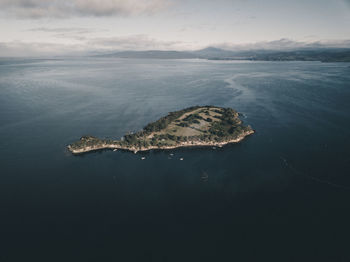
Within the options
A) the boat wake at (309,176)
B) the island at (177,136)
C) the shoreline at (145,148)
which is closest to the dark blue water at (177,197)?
the boat wake at (309,176)

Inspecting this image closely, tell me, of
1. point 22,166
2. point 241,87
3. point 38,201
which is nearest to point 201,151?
point 38,201

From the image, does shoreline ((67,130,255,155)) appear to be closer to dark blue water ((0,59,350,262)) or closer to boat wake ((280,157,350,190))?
dark blue water ((0,59,350,262))

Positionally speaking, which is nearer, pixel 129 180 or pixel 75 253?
pixel 75 253

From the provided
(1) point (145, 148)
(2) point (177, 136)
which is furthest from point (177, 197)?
(2) point (177, 136)

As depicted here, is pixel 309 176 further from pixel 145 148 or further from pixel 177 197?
pixel 145 148

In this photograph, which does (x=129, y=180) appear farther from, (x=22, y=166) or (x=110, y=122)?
(x=110, y=122)

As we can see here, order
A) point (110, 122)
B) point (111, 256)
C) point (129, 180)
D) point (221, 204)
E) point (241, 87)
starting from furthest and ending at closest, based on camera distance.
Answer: point (241, 87), point (110, 122), point (129, 180), point (221, 204), point (111, 256)

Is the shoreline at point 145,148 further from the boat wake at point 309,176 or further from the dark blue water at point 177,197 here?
the boat wake at point 309,176

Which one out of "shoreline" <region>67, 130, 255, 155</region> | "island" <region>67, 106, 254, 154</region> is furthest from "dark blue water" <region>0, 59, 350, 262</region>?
"island" <region>67, 106, 254, 154</region>
